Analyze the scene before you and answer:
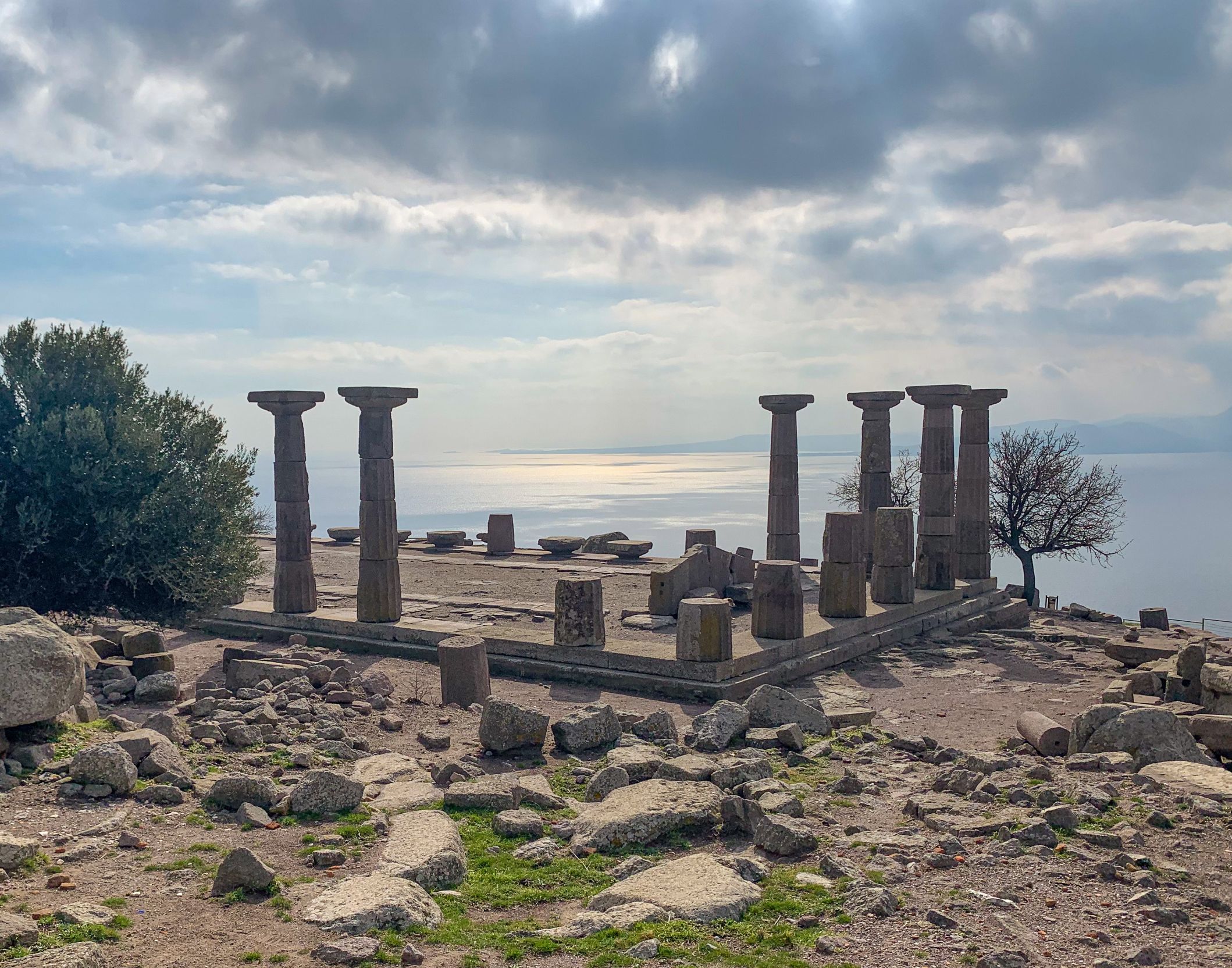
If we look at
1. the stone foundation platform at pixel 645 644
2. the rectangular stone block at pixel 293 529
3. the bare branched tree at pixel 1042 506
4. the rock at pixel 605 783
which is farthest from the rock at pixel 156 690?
the bare branched tree at pixel 1042 506

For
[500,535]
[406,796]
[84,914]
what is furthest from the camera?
[500,535]

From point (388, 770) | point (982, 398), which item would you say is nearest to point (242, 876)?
point (388, 770)

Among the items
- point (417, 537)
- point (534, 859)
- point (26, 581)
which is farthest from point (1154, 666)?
point (417, 537)

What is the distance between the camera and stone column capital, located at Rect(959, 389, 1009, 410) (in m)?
22.4

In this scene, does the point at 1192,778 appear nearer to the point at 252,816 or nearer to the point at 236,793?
the point at 252,816

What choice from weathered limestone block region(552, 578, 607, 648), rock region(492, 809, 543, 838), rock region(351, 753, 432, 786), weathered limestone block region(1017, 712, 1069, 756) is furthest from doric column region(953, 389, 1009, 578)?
rock region(492, 809, 543, 838)

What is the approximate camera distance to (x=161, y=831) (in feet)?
26.0

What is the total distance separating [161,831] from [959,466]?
63.4 feet

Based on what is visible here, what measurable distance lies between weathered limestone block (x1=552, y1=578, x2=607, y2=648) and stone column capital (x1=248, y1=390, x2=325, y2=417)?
599 cm

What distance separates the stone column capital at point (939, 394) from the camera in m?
21.5

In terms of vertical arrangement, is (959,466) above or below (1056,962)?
above

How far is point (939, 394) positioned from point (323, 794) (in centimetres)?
1639

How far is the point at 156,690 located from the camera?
39.6 ft

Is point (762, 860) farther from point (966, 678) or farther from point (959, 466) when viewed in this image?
point (959, 466)
